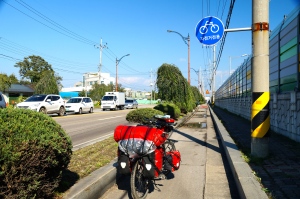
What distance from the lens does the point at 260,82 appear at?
677 cm

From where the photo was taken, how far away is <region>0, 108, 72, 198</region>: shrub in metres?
3.11

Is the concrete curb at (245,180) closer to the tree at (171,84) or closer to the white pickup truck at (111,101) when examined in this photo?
the tree at (171,84)

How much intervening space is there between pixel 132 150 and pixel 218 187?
1.89m

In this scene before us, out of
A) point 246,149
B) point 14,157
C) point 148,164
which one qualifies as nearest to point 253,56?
point 246,149

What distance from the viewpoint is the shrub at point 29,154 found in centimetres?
311

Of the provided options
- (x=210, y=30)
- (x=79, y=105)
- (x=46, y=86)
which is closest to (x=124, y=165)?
(x=210, y=30)

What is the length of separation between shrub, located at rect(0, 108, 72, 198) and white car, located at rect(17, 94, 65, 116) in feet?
61.7

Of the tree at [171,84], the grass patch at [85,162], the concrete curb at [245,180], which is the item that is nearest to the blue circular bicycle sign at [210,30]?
the concrete curb at [245,180]

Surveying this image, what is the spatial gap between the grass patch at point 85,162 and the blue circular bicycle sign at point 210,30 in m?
4.39

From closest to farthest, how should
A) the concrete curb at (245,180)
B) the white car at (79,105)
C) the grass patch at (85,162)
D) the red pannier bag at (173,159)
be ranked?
1. the concrete curb at (245,180)
2. the grass patch at (85,162)
3. the red pannier bag at (173,159)
4. the white car at (79,105)

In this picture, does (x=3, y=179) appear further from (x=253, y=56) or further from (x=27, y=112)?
(x=253, y=56)

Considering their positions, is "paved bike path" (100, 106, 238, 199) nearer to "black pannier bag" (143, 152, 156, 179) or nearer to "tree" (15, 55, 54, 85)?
"black pannier bag" (143, 152, 156, 179)

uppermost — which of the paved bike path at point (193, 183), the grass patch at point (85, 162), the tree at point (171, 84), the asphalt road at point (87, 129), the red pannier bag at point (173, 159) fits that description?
the tree at point (171, 84)

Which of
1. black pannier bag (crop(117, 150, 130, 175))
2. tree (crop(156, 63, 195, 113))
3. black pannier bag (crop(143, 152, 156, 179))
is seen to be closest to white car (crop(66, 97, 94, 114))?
tree (crop(156, 63, 195, 113))
